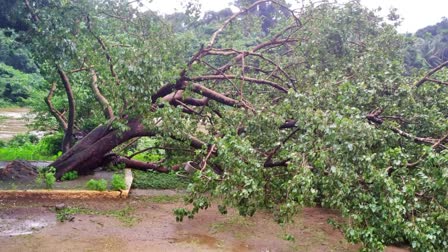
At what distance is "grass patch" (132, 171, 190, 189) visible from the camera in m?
9.14

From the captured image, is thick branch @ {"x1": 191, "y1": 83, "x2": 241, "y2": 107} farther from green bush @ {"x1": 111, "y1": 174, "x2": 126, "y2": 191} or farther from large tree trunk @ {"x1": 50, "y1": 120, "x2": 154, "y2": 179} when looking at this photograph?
green bush @ {"x1": 111, "y1": 174, "x2": 126, "y2": 191}

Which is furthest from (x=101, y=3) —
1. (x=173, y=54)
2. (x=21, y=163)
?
(x=21, y=163)

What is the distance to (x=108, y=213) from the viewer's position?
7145 mm

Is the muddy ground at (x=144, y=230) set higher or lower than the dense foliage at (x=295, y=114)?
lower

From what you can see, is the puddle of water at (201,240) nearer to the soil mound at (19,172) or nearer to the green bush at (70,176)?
the green bush at (70,176)

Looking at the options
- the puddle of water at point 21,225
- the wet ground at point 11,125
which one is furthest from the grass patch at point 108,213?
the wet ground at point 11,125

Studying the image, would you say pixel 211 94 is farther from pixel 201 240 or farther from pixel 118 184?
pixel 201 240

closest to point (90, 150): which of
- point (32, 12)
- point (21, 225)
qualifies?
point (21, 225)

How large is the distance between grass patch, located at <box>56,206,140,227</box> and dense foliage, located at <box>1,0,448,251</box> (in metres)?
0.96

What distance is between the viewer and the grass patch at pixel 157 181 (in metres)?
9.14

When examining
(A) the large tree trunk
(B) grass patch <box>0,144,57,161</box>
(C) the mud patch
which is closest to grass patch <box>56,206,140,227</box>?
(C) the mud patch

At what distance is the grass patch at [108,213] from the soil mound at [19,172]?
159 centimetres

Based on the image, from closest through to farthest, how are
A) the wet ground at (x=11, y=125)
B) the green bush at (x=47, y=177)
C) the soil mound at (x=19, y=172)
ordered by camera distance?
the green bush at (x=47, y=177)
the soil mound at (x=19, y=172)
the wet ground at (x=11, y=125)

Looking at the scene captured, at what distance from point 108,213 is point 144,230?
1.00 metres
